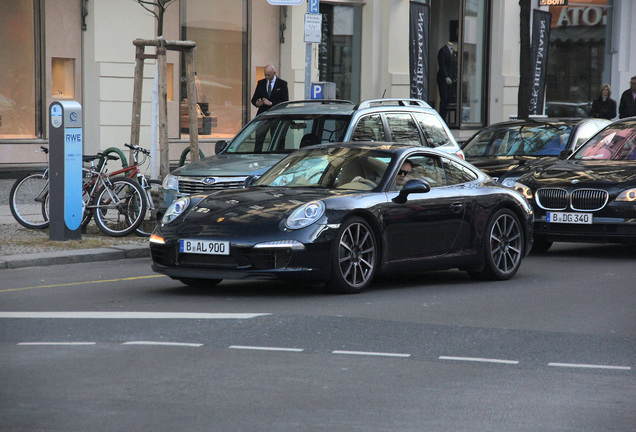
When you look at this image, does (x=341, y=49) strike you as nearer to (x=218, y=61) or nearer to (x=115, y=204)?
(x=218, y=61)

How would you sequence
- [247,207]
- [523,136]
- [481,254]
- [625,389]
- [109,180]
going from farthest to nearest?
[523,136] < [109,180] < [481,254] < [247,207] < [625,389]

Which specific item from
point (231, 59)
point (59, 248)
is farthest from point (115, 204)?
point (231, 59)

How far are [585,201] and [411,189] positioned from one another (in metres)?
3.52

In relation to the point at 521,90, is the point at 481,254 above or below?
below

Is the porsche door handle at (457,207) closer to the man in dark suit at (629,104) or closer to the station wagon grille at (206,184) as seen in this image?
the station wagon grille at (206,184)

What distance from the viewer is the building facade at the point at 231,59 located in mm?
19516

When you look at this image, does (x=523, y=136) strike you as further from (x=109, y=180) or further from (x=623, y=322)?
(x=623, y=322)

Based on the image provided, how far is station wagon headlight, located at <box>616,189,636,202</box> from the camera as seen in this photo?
1217 cm

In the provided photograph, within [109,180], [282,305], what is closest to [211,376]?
[282,305]

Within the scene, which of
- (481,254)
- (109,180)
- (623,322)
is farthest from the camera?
(109,180)

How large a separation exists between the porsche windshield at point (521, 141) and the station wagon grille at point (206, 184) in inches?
197

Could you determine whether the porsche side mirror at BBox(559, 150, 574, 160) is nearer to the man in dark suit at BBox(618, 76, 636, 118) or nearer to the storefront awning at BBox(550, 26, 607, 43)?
the man in dark suit at BBox(618, 76, 636, 118)

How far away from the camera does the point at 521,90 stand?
74.3 ft

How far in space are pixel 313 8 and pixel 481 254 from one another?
7201mm
